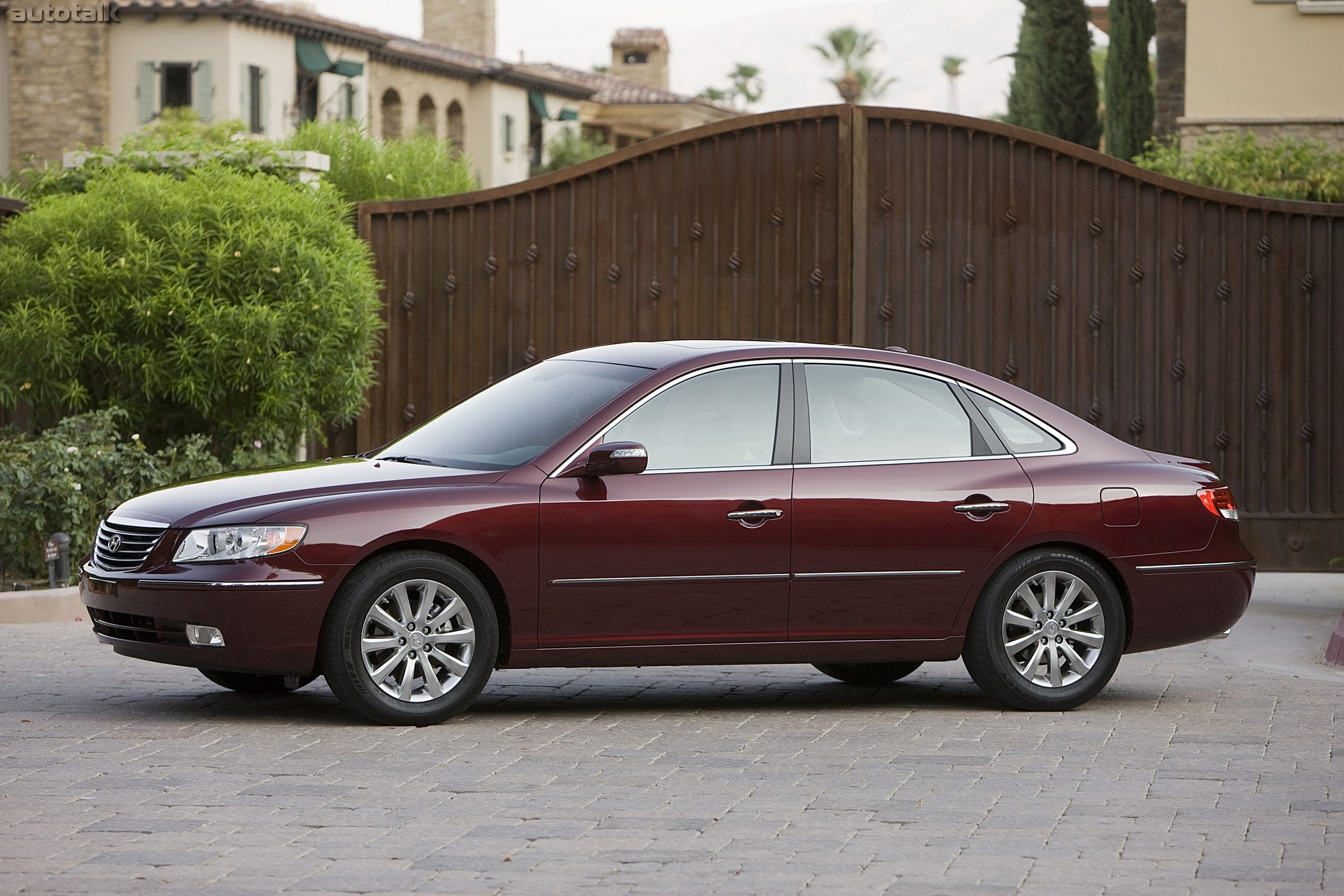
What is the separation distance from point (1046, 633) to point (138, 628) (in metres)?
3.92

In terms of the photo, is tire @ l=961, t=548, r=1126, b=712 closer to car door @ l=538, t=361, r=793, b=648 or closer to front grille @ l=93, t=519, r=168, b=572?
car door @ l=538, t=361, r=793, b=648

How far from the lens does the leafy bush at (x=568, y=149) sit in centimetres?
6894

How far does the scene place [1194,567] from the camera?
9078mm

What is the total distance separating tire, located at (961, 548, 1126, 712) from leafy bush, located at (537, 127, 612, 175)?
194 feet

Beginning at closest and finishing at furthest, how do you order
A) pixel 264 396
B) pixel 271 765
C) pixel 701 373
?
1. pixel 271 765
2. pixel 701 373
3. pixel 264 396

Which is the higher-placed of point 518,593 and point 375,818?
point 518,593

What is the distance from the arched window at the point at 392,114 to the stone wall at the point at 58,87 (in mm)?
10961

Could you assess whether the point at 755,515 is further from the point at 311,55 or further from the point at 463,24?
the point at 463,24

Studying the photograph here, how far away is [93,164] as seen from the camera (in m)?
14.1

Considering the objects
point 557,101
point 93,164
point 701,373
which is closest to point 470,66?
point 557,101

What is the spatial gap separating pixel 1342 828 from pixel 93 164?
34.1 ft

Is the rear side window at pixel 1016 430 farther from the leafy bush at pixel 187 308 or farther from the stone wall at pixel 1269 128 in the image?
the stone wall at pixel 1269 128

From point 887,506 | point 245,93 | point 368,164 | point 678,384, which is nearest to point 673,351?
point 678,384

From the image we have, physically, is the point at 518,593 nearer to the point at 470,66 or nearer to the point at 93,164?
the point at 93,164
